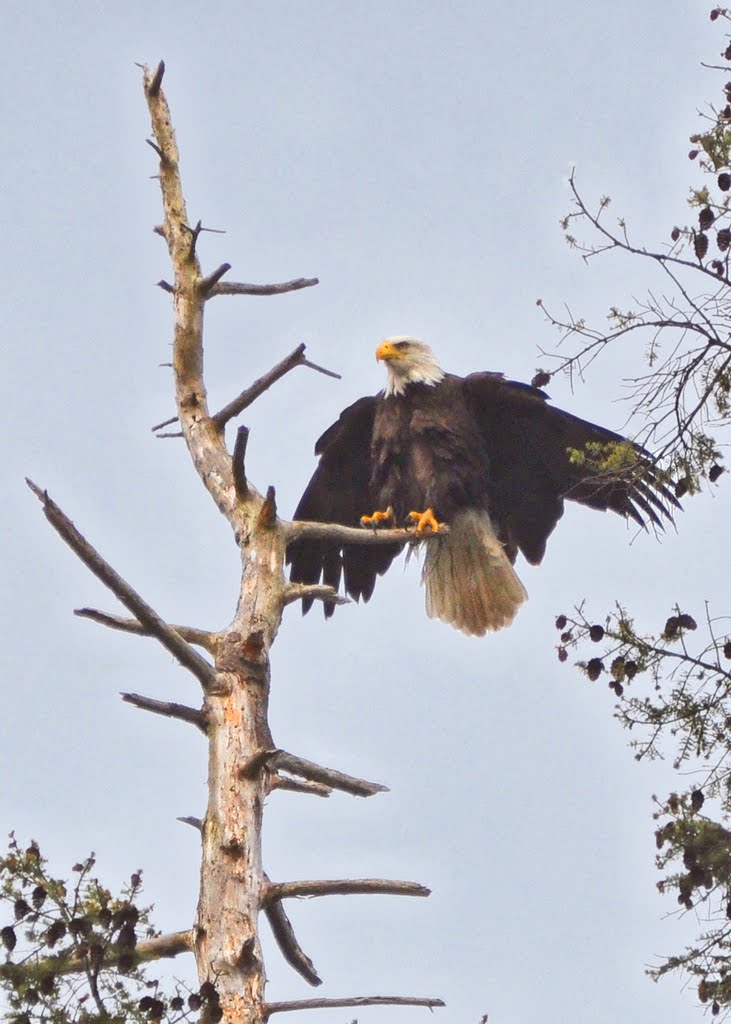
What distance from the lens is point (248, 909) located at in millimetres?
5270

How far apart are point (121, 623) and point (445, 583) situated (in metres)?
3.54

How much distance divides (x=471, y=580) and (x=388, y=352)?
1.37 m

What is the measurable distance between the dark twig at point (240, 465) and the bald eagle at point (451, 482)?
6.06ft

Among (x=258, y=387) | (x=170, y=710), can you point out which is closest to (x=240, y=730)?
(x=170, y=710)

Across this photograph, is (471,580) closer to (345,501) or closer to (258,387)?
(345,501)

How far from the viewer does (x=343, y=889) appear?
541 cm

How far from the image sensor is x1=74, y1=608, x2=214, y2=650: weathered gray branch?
5.82 metres

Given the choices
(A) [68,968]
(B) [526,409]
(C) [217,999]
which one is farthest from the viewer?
(B) [526,409]

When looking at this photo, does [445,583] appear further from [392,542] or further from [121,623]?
[121,623]

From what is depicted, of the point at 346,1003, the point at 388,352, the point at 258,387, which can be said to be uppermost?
the point at 388,352

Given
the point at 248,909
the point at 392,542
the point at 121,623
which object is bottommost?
the point at 248,909

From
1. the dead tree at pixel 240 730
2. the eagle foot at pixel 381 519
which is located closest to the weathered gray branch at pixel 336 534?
the dead tree at pixel 240 730

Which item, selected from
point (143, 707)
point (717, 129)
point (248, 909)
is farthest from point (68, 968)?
point (717, 129)

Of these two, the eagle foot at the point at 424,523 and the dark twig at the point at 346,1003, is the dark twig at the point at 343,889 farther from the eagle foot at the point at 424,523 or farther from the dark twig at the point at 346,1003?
the eagle foot at the point at 424,523
